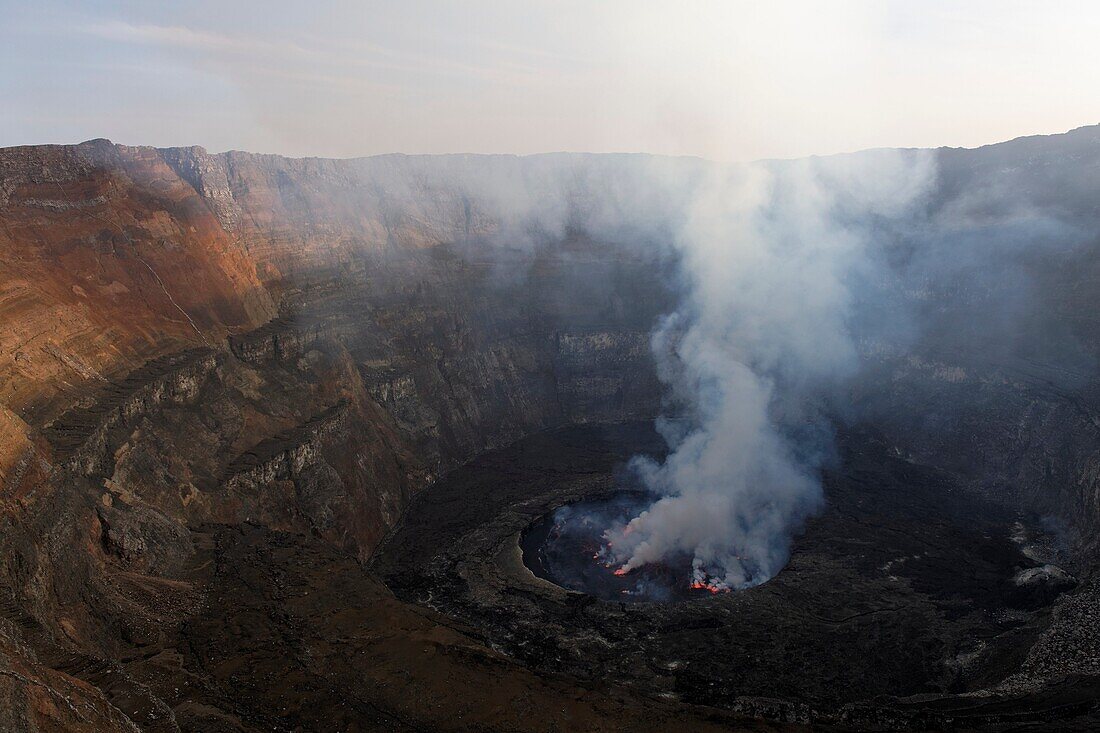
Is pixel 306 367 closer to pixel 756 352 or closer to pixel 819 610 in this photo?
pixel 819 610

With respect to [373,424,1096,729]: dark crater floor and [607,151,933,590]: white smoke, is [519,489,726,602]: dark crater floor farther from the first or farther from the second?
[607,151,933,590]: white smoke

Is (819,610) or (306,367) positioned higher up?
(306,367)

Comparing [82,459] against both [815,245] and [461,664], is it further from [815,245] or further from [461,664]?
[815,245]

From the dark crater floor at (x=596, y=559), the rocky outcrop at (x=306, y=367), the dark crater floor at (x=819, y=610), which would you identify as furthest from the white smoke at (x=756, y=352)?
the rocky outcrop at (x=306, y=367)

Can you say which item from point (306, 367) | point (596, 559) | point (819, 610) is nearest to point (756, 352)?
point (596, 559)

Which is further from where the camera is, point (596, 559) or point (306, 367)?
point (306, 367)

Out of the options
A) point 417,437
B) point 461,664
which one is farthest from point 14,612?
point 417,437

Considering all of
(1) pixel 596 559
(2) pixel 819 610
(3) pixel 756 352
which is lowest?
(2) pixel 819 610
